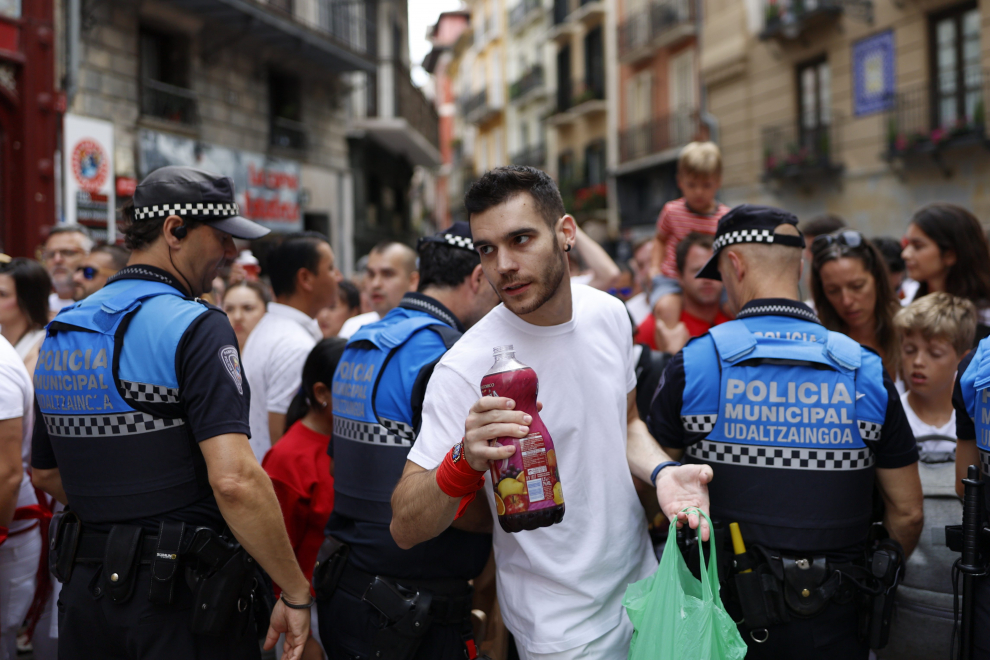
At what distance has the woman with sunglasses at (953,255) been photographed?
434 centimetres

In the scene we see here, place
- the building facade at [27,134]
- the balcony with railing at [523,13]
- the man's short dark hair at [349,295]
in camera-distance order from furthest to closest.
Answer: the balcony with railing at [523,13]
the building facade at [27,134]
the man's short dark hair at [349,295]

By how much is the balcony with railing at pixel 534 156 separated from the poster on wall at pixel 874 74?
56.5ft

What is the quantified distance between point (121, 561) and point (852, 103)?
659 inches

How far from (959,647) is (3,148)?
11.1 m

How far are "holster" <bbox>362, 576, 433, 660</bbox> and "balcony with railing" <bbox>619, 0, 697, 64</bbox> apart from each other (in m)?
22.2

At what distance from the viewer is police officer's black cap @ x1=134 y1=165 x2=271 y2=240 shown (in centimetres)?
270

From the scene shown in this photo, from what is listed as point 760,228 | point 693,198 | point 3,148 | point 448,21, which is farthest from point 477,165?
point 760,228

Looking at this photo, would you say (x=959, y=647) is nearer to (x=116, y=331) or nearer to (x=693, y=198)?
(x=116, y=331)

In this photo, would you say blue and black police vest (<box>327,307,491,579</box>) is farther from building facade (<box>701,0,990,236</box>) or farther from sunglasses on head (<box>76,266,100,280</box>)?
building facade (<box>701,0,990,236</box>)

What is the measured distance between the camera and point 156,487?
250 centimetres

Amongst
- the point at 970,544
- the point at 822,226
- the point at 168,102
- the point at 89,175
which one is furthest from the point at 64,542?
the point at 168,102

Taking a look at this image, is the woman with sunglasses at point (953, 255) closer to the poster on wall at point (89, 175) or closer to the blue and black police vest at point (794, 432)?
the blue and black police vest at point (794, 432)

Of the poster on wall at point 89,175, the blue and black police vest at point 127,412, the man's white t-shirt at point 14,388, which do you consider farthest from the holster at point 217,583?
the poster on wall at point 89,175

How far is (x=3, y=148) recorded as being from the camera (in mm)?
10016
